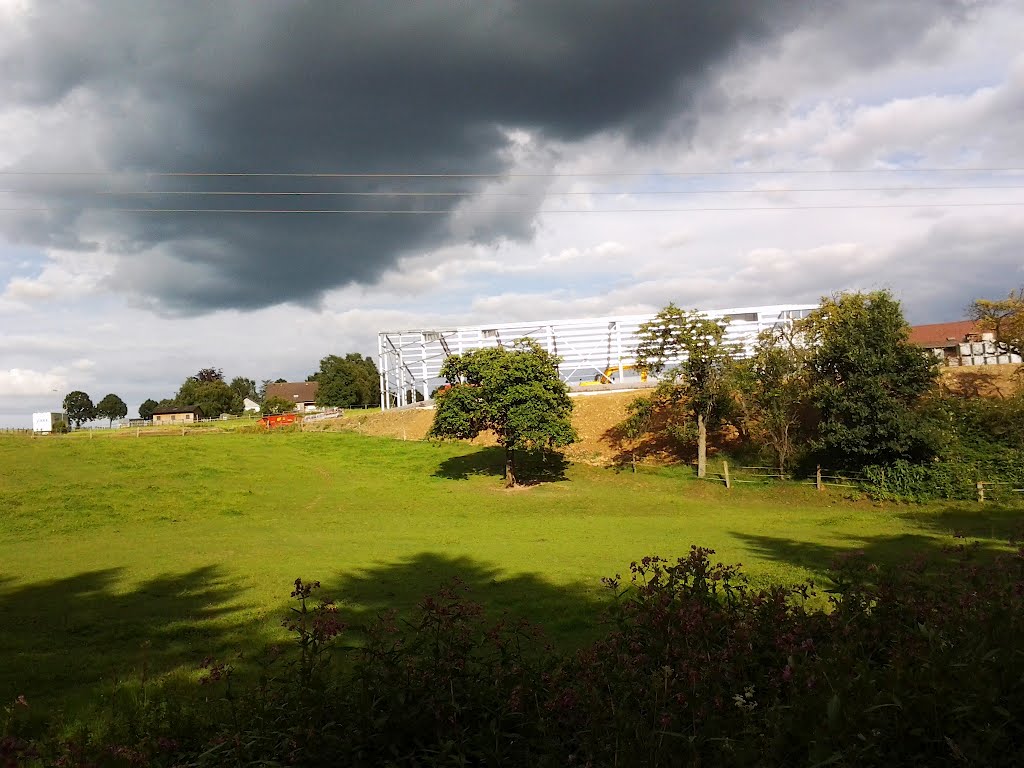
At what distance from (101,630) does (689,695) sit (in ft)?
32.6

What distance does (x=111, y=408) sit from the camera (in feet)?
462

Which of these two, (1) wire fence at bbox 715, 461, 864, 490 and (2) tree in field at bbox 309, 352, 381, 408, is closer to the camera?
(1) wire fence at bbox 715, 461, 864, 490

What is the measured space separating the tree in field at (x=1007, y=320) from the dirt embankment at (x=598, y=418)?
2677 millimetres

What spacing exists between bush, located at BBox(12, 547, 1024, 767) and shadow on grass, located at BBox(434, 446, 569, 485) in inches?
1100

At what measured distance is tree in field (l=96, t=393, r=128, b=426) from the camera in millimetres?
139625

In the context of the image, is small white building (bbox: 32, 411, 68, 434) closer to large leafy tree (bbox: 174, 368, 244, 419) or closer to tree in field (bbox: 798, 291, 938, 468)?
large leafy tree (bbox: 174, 368, 244, 419)

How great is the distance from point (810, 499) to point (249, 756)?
27161 millimetres

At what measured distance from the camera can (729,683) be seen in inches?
134

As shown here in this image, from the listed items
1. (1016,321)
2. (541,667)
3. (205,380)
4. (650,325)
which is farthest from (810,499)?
(205,380)

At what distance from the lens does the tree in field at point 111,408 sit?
140 meters

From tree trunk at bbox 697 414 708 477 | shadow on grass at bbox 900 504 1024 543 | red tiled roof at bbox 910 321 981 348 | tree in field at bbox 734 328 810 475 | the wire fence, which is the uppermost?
red tiled roof at bbox 910 321 981 348

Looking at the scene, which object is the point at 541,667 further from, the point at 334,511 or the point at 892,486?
the point at 892,486

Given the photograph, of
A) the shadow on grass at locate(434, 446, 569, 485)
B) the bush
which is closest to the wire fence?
the shadow on grass at locate(434, 446, 569, 485)

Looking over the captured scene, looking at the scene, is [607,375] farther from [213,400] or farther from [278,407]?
[213,400]
